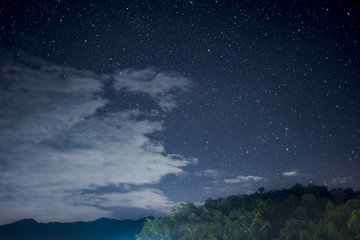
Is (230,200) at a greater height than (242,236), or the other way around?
(230,200)

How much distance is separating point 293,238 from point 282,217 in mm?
6718

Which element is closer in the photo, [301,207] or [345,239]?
[345,239]

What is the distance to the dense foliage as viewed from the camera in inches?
1059

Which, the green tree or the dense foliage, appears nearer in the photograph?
the green tree

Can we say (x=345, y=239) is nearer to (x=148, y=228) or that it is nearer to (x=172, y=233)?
(x=172, y=233)

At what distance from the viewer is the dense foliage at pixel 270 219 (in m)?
26.9

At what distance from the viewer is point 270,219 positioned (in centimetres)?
3569

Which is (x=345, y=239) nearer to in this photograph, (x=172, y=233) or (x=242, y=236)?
(x=242, y=236)

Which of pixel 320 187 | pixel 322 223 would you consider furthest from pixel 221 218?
pixel 320 187

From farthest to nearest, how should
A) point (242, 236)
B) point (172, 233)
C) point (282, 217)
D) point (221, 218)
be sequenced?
point (172, 233), point (221, 218), point (282, 217), point (242, 236)

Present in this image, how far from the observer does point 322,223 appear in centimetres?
2731

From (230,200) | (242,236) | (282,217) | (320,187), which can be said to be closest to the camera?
(242,236)

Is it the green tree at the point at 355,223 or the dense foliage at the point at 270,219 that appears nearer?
the green tree at the point at 355,223

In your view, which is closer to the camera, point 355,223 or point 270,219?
point 355,223
